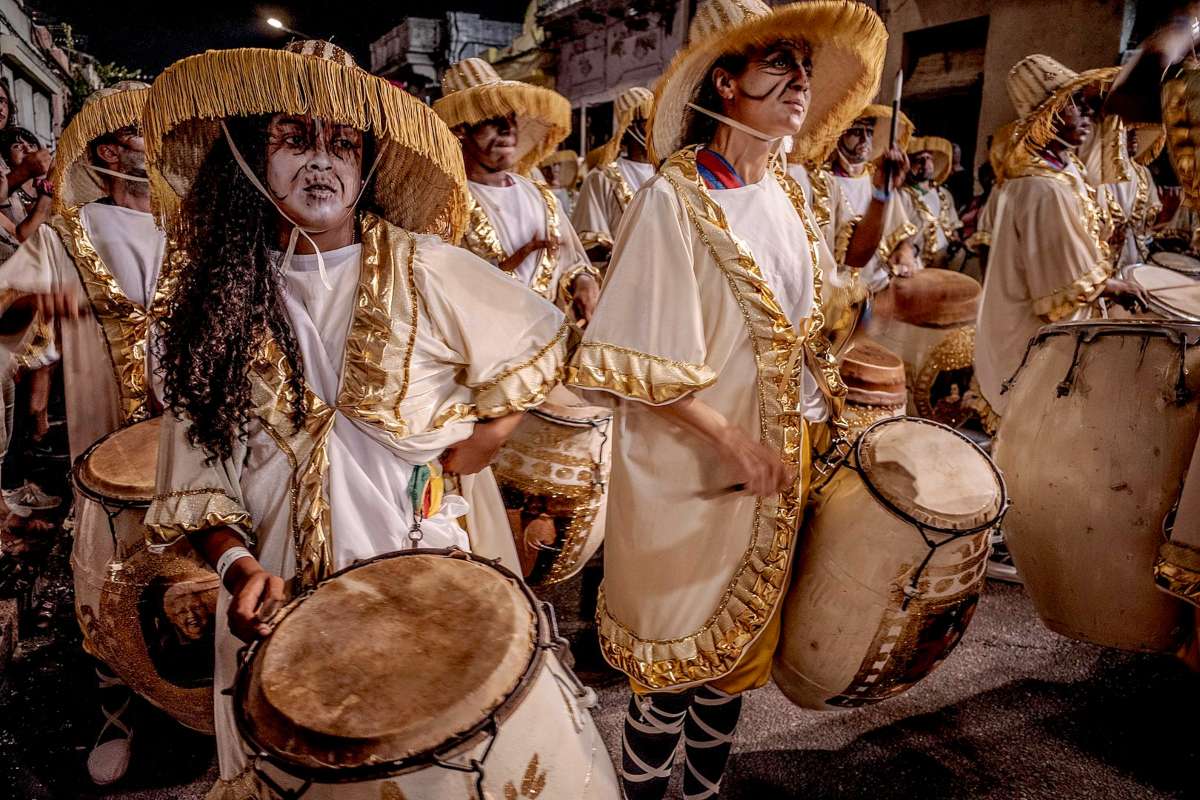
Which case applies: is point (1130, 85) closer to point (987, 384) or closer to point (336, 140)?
point (336, 140)

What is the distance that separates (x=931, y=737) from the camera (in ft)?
9.02

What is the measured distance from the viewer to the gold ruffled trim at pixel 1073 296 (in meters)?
3.62

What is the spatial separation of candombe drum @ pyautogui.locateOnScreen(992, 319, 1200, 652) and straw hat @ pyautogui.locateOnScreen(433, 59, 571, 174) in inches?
99.4

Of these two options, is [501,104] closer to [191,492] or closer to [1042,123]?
[191,492]

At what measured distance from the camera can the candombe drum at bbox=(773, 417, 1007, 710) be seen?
170 centimetres

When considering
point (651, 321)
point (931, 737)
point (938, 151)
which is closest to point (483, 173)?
point (651, 321)

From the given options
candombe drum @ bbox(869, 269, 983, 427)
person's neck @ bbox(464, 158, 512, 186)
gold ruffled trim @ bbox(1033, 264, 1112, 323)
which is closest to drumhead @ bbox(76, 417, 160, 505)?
person's neck @ bbox(464, 158, 512, 186)

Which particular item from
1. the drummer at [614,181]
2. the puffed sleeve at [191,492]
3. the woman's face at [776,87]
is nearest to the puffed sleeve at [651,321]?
the woman's face at [776,87]

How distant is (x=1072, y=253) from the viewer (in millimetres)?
3666

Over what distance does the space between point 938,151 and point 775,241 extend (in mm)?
7460

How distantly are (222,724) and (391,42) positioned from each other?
27.6m

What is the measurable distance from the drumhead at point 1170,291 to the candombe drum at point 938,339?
118 cm

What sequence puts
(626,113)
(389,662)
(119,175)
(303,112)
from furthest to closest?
(626,113), (119,175), (303,112), (389,662)

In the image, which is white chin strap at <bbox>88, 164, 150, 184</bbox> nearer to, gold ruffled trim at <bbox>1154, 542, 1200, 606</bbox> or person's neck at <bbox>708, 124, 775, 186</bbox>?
person's neck at <bbox>708, 124, 775, 186</bbox>
